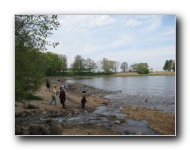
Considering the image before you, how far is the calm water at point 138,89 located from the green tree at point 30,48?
2.17 feet

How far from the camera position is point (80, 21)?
6.45 m

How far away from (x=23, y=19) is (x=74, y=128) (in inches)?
80.5

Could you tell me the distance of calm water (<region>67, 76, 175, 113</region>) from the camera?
6508 mm

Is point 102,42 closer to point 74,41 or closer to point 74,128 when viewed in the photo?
point 74,41

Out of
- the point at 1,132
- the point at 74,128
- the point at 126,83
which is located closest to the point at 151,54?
the point at 126,83

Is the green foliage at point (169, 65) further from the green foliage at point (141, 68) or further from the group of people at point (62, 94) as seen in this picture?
the group of people at point (62, 94)

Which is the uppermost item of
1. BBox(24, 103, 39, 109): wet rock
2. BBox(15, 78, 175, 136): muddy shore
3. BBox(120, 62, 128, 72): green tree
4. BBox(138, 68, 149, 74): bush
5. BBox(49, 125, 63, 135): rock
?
BBox(120, 62, 128, 72): green tree

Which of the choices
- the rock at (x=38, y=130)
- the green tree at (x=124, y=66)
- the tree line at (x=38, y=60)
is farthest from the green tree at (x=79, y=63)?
the rock at (x=38, y=130)

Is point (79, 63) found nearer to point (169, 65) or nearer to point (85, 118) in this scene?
point (85, 118)

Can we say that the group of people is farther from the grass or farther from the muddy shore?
the grass

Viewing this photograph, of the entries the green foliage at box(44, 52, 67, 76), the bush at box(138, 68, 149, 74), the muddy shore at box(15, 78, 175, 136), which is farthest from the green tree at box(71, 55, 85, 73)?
the bush at box(138, 68, 149, 74)

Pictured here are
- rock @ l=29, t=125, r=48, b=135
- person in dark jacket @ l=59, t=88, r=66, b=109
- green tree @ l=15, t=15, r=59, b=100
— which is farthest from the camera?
person in dark jacket @ l=59, t=88, r=66, b=109

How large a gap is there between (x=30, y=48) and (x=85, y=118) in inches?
60.6

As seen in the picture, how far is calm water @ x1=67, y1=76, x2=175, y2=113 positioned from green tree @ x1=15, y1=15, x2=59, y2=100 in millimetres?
661
